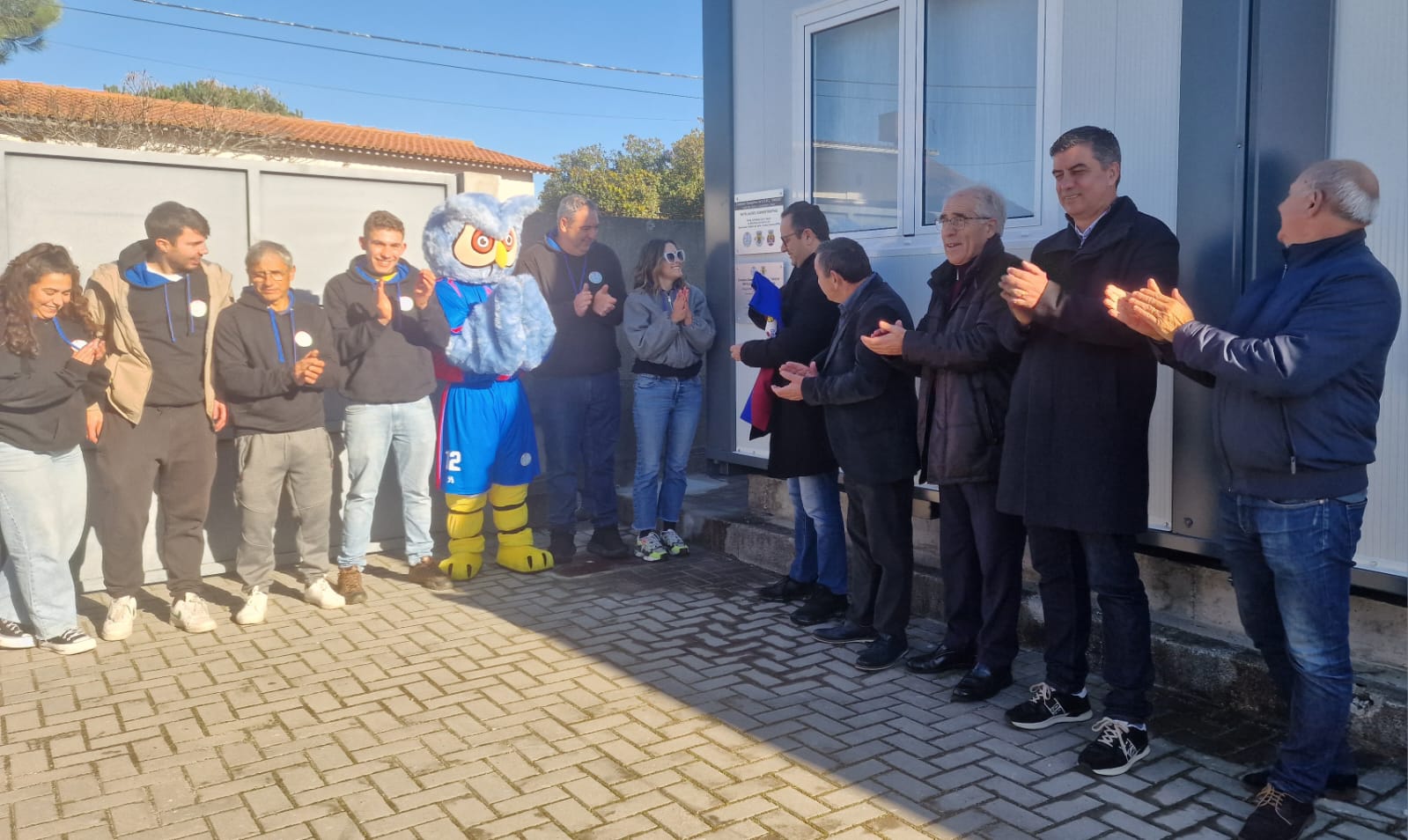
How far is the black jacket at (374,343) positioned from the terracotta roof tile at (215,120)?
71.7ft

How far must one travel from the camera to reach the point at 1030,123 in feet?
16.3

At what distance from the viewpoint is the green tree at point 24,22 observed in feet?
65.7

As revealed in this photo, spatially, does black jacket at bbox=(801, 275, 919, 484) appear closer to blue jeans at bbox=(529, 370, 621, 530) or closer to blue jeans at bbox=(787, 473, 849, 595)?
blue jeans at bbox=(787, 473, 849, 595)

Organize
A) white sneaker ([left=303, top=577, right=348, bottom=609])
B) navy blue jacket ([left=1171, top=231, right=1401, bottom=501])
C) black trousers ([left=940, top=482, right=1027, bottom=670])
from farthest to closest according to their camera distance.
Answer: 1. white sneaker ([left=303, top=577, right=348, bottom=609])
2. black trousers ([left=940, top=482, right=1027, bottom=670])
3. navy blue jacket ([left=1171, top=231, right=1401, bottom=501])

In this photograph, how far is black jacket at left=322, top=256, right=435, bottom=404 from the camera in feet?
19.4

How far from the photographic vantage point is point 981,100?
205 inches

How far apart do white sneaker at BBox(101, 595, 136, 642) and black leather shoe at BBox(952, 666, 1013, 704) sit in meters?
4.03

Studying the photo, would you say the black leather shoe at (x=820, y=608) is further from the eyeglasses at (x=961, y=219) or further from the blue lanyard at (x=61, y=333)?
the blue lanyard at (x=61, y=333)

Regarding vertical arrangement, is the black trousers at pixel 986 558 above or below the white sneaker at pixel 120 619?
above

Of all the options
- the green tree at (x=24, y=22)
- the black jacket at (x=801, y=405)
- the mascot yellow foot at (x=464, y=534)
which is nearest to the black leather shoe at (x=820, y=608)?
the black jacket at (x=801, y=405)

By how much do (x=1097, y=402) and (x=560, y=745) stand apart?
233cm

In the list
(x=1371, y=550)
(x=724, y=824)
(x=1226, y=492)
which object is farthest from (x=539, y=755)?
(x=1371, y=550)

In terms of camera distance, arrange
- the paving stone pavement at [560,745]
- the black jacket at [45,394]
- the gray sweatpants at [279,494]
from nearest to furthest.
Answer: the paving stone pavement at [560,745]
the black jacket at [45,394]
the gray sweatpants at [279,494]

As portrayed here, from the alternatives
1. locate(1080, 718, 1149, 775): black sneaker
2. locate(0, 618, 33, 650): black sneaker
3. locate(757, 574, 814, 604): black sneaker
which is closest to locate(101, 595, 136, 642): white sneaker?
locate(0, 618, 33, 650): black sneaker
